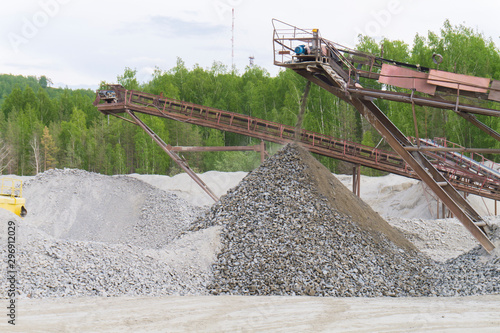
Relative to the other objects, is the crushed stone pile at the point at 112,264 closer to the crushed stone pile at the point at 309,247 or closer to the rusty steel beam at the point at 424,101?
the crushed stone pile at the point at 309,247

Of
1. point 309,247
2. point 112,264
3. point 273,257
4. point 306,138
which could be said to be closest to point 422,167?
point 309,247

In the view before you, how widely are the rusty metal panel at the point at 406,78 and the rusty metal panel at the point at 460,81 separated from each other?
6.0 inches

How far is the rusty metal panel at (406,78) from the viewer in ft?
40.1

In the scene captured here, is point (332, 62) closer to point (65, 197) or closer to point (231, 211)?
point (231, 211)

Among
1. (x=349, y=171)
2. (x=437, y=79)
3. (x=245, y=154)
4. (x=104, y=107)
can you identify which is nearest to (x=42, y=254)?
(x=437, y=79)

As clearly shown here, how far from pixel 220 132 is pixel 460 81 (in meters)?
38.2

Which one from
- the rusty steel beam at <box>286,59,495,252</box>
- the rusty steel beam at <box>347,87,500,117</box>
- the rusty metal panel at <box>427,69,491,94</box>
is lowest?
the rusty steel beam at <box>286,59,495,252</box>

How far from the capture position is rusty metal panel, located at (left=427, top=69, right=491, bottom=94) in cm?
1177

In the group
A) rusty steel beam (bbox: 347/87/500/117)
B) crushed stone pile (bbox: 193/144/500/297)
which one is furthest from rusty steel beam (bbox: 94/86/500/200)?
rusty steel beam (bbox: 347/87/500/117)

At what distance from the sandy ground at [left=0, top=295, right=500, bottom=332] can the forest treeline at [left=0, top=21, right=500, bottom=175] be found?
2418 cm

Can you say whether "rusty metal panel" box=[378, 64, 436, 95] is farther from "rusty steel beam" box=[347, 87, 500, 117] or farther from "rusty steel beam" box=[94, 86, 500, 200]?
"rusty steel beam" box=[94, 86, 500, 200]

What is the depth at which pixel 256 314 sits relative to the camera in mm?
9523

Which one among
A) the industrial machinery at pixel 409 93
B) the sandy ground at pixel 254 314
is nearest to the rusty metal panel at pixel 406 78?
the industrial machinery at pixel 409 93

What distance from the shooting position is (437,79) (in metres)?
12.1
